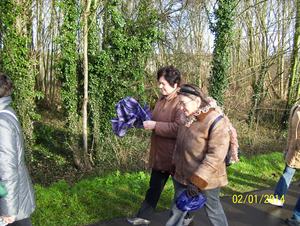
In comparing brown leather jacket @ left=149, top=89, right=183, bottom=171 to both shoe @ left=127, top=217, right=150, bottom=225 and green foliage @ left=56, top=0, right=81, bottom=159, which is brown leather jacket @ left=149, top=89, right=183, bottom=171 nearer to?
shoe @ left=127, top=217, right=150, bottom=225

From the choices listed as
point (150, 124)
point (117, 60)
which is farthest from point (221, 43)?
point (150, 124)

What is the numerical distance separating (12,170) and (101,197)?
230 centimetres

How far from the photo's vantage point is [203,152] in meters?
2.42

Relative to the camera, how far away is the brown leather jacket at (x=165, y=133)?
3.01 metres

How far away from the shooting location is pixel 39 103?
14.7 m

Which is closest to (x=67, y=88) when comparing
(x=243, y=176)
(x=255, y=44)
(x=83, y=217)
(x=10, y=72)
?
(x=10, y=72)

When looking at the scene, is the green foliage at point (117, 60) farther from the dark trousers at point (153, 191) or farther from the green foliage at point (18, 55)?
the dark trousers at point (153, 191)

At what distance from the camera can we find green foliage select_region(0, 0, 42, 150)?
709 cm

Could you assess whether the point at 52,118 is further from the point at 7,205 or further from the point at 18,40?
the point at 7,205

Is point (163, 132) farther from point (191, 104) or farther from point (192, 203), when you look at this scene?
point (192, 203)

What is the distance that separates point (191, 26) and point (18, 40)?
8.87 metres

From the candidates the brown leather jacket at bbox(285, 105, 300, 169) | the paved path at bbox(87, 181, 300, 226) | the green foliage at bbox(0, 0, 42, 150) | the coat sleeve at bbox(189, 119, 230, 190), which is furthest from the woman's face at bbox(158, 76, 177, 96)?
the green foliage at bbox(0, 0, 42, 150)

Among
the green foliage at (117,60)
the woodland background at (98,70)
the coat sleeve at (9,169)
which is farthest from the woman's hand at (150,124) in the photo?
the green foliage at (117,60)
